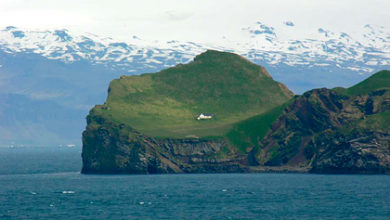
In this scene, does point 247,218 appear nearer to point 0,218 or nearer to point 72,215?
point 72,215

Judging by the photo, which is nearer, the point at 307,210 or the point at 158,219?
the point at 158,219

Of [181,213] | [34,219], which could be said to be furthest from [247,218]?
[34,219]

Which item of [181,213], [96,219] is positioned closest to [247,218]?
[181,213]

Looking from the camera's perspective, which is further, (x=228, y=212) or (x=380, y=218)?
(x=228, y=212)

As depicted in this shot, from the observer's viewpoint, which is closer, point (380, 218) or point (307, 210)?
point (380, 218)

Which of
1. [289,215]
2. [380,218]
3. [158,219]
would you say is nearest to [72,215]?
[158,219]

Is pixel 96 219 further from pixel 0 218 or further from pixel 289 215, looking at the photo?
pixel 289 215

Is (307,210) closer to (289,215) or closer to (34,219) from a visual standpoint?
(289,215)
